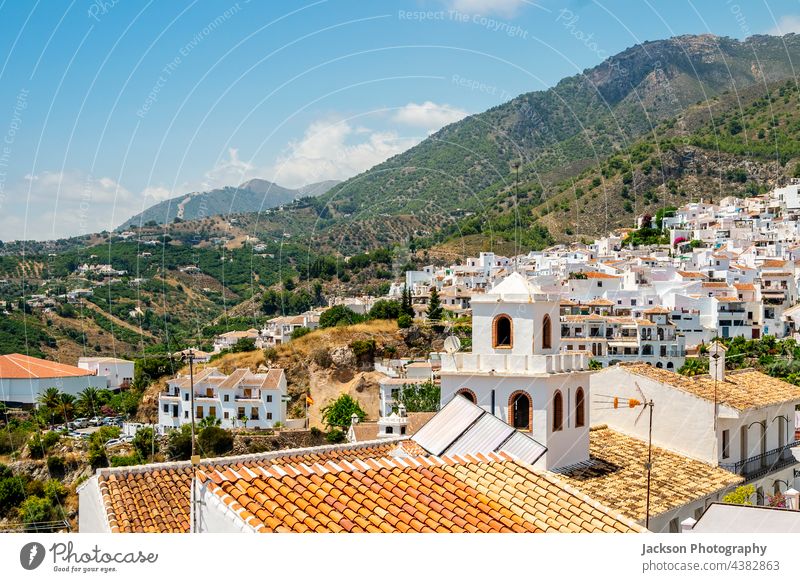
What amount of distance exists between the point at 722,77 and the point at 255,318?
267ft

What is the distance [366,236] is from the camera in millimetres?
86438

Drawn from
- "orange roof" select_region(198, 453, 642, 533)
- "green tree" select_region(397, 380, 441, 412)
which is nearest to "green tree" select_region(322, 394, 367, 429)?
"green tree" select_region(397, 380, 441, 412)

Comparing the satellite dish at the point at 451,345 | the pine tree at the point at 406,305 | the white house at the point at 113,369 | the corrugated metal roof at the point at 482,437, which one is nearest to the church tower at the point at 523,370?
the satellite dish at the point at 451,345

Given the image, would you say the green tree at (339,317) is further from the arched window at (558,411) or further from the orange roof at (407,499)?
the orange roof at (407,499)

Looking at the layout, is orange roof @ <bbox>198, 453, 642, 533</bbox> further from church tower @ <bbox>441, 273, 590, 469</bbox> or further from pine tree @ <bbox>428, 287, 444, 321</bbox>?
pine tree @ <bbox>428, 287, 444, 321</bbox>

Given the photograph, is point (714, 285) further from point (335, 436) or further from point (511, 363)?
point (511, 363)

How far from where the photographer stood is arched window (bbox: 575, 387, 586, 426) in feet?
44.5

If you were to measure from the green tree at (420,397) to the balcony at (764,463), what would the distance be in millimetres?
22074

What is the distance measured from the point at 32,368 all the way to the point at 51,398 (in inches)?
208

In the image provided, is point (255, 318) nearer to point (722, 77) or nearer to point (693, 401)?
point (693, 401)

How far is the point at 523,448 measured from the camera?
411 inches

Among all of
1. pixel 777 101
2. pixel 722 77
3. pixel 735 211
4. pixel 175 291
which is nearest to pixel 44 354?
pixel 175 291

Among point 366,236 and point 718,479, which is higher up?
point 366,236

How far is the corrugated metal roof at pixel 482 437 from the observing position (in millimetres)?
9172
